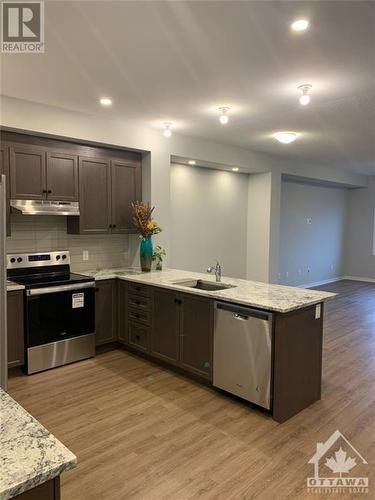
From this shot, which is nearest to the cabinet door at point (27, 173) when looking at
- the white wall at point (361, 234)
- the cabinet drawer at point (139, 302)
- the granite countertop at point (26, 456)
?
the cabinet drawer at point (139, 302)

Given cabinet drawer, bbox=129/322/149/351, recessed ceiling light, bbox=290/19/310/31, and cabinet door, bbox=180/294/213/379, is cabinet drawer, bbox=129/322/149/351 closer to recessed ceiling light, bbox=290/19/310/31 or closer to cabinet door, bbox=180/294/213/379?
cabinet door, bbox=180/294/213/379

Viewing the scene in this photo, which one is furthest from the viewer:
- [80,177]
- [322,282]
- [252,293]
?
[322,282]

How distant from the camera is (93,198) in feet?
14.4

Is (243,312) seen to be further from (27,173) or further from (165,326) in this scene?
(27,173)

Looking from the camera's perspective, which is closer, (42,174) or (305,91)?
(305,91)

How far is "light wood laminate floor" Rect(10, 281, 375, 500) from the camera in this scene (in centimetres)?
216

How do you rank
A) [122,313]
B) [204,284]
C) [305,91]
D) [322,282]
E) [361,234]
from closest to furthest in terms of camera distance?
[305,91], [204,284], [122,313], [322,282], [361,234]

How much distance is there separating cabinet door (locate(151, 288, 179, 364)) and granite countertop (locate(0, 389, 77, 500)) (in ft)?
8.36

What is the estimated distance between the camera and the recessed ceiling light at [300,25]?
2.24 metres

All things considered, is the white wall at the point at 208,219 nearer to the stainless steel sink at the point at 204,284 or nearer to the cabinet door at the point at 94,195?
the cabinet door at the point at 94,195

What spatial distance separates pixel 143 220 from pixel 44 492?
3793 millimetres

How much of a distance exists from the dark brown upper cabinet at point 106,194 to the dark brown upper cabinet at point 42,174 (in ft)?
0.45

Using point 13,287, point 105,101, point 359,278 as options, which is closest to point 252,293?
point 13,287

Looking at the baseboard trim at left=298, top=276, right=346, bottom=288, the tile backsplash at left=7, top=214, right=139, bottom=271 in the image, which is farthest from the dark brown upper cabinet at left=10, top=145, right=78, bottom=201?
the baseboard trim at left=298, top=276, right=346, bottom=288
